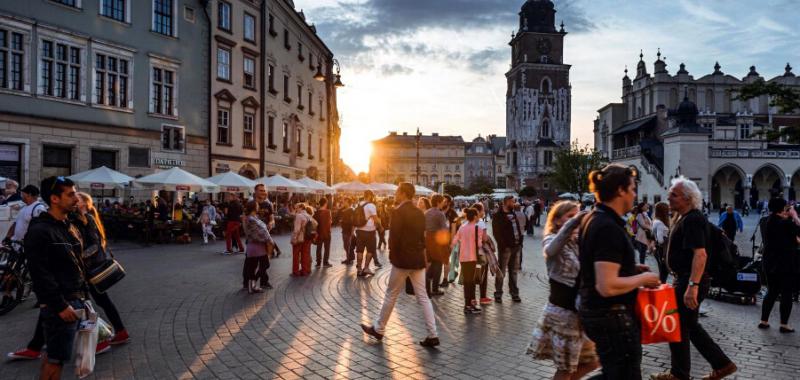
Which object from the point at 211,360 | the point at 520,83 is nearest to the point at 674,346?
the point at 211,360

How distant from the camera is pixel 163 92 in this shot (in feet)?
89.4

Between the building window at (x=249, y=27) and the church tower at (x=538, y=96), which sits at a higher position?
the church tower at (x=538, y=96)

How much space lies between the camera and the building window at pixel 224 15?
30516mm

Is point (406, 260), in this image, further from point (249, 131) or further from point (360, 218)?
point (249, 131)

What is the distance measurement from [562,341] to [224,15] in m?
31.1

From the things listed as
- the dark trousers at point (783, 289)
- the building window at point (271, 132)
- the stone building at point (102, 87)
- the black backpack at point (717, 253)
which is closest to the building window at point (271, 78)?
the building window at point (271, 132)

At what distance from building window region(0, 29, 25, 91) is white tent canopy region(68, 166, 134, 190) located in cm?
443

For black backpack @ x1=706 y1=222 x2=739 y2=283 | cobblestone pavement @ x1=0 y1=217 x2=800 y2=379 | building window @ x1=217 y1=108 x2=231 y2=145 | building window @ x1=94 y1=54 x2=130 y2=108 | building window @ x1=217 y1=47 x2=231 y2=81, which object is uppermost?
building window @ x1=217 y1=47 x2=231 y2=81

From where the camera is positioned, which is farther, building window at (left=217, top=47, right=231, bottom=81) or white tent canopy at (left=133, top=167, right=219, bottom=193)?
building window at (left=217, top=47, right=231, bottom=81)

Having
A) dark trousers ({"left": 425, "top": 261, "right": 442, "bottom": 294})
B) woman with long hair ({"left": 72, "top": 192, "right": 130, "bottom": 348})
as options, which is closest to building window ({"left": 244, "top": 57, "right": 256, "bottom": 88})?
dark trousers ({"left": 425, "top": 261, "right": 442, "bottom": 294})

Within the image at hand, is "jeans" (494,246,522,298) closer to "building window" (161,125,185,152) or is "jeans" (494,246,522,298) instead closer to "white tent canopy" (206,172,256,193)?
"white tent canopy" (206,172,256,193)

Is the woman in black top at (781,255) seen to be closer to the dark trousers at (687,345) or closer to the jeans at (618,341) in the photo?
the dark trousers at (687,345)

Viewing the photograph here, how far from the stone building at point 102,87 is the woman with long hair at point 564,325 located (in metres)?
22.7

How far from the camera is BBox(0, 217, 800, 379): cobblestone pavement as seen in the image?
602 centimetres
